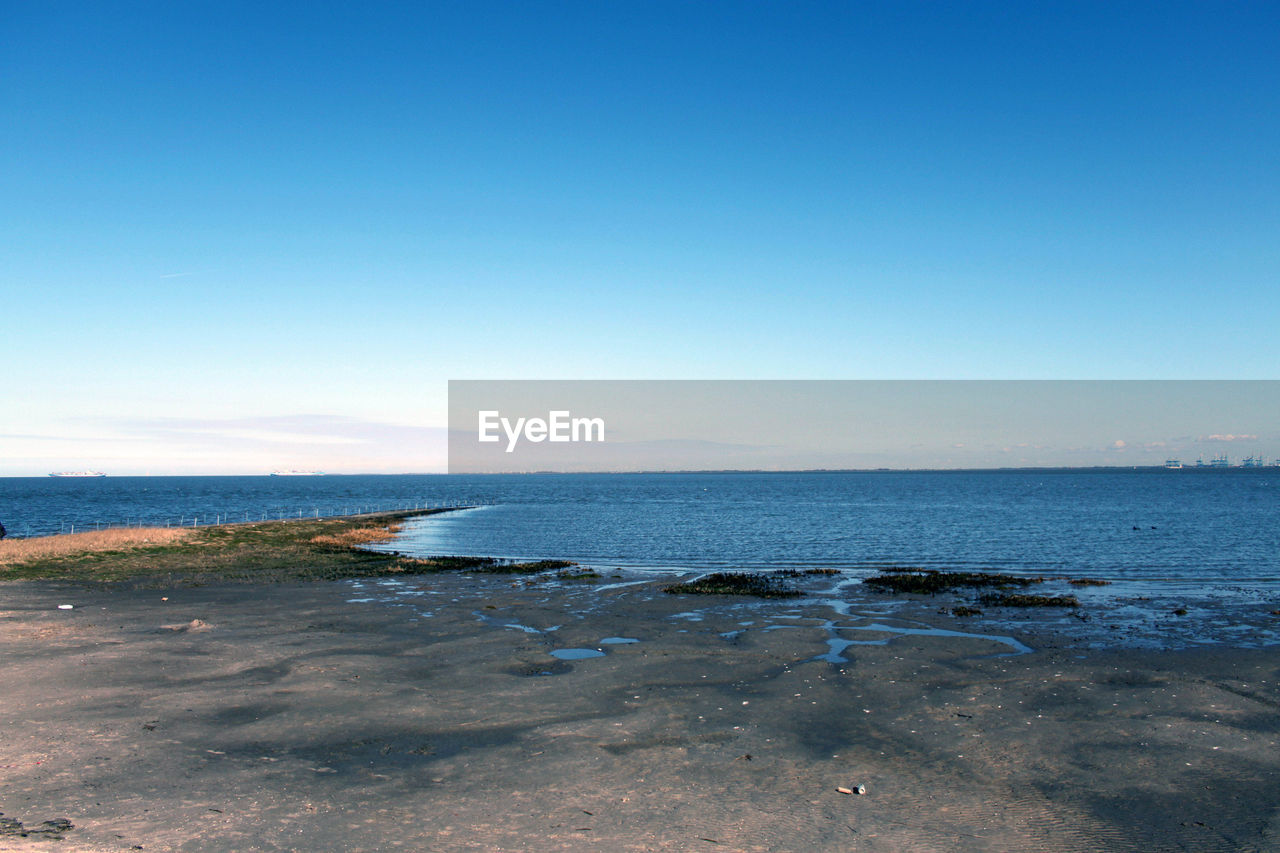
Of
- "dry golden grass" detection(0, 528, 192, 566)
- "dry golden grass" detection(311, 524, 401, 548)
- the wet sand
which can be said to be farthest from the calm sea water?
the wet sand

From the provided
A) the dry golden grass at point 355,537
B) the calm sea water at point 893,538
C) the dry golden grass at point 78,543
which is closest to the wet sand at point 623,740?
the dry golden grass at point 78,543

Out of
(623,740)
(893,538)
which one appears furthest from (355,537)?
(623,740)

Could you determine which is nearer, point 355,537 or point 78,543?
point 78,543

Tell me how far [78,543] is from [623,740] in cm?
4614

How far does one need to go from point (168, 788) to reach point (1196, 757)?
51.3 feet

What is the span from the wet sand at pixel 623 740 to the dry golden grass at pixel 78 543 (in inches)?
921

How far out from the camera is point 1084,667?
19.5m

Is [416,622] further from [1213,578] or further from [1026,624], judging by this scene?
[1213,578]

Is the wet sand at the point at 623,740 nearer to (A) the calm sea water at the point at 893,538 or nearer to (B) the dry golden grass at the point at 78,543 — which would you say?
(B) the dry golden grass at the point at 78,543

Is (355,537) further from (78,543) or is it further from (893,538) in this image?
(893,538)

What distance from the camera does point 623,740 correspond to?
45.2 ft

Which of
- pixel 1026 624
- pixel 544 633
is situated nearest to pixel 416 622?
pixel 544 633

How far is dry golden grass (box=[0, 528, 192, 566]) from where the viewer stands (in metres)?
42.1

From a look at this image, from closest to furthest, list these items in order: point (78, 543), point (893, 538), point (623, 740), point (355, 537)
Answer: point (623, 740), point (78, 543), point (893, 538), point (355, 537)
